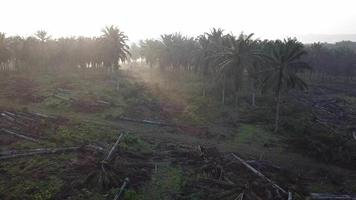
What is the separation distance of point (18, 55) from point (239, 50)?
47.3 meters

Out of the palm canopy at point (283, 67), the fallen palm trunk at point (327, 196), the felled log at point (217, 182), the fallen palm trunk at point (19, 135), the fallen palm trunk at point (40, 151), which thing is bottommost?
the fallen palm trunk at point (327, 196)

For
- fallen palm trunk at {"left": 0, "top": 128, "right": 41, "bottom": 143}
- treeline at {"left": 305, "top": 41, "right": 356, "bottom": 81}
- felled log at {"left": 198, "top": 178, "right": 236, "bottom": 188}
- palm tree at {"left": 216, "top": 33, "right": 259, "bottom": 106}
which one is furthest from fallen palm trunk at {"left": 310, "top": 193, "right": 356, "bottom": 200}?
treeline at {"left": 305, "top": 41, "right": 356, "bottom": 81}

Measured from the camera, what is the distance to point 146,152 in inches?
1224

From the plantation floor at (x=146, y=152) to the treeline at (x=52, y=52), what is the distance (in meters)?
16.7

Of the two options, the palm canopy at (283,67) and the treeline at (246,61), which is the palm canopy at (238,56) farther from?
the palm canopy at (283,67)

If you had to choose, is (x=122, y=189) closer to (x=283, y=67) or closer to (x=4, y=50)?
(x=283, y=67)

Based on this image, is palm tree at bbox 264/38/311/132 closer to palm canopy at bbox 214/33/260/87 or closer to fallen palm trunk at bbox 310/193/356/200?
palm canopy at bbox 214/33/260/87

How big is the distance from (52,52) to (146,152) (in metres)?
52.9

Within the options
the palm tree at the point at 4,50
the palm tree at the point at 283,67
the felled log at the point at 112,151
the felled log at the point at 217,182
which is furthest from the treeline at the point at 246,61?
the palm tree at the point at 4,50

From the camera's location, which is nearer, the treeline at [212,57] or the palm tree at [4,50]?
the treeline at [212,57]

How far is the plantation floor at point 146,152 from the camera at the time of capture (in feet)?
76.8

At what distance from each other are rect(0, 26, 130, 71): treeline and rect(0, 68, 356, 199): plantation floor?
1675 centimetres

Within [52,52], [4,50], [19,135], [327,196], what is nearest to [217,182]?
[327,196]

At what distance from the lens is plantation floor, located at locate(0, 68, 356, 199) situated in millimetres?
23406
